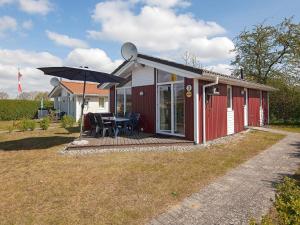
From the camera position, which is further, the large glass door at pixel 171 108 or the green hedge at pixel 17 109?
the green hedge at pixel 17 109

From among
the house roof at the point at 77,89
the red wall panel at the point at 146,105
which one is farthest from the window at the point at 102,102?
the red wall panel at the point at 146,105

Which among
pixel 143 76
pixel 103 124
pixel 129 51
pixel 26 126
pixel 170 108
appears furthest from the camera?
pixel 26 126

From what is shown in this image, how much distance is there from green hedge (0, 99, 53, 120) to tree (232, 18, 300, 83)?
23.2m

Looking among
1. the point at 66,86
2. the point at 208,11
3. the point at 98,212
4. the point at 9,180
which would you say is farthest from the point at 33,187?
the point at 66,86

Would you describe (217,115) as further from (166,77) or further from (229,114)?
(166,77)

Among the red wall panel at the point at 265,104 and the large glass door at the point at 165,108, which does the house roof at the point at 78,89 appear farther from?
the red wall panel at the point at 265,104

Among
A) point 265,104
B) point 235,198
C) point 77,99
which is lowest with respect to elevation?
point 235,198

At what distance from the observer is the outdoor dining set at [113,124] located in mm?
10398

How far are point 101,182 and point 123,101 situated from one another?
8076 mm

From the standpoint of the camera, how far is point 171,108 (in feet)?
33.9

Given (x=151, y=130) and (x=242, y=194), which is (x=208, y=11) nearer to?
(x=151, y=130)

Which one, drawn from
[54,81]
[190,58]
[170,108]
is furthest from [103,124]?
[190,58]

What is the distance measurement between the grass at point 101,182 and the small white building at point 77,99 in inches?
594

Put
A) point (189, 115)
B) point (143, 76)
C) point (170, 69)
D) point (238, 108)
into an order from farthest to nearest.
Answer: point (238, 108) < point (143, 76) < point (170, 69) < point (189, 115)
